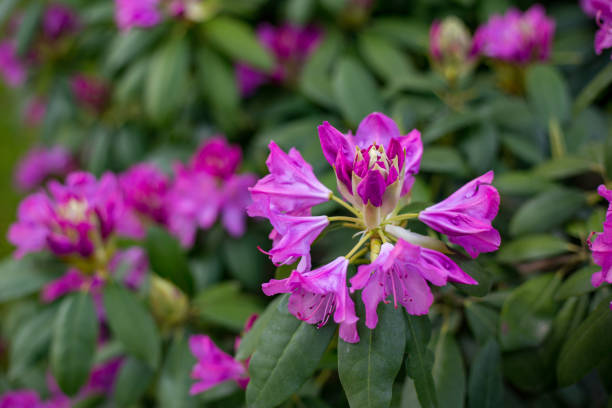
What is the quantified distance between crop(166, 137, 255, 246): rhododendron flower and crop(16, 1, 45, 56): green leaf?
1.01 meters

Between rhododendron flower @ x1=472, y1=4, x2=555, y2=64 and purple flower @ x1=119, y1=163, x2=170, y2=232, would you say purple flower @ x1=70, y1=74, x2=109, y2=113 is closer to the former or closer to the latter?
purple flower @ x1=119, y1=163, x2=170, y2=232

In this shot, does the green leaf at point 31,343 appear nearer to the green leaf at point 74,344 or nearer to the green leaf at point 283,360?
the green leaf at point 74,344

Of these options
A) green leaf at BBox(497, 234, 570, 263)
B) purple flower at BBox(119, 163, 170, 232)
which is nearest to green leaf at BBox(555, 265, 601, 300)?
green leaf at BBox(497, 234, 570, 263)

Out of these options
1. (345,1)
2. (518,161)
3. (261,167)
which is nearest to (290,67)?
(345,1)

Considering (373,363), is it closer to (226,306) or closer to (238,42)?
(226,306)

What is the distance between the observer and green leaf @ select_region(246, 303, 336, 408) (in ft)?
2.23

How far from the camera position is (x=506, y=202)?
1.30 metres

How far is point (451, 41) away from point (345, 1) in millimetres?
429

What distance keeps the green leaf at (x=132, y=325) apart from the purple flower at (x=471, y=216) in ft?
2.25

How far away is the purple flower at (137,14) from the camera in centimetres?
150

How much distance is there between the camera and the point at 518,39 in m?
1.33

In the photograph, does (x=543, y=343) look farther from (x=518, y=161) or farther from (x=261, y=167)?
(x=261, y=167)

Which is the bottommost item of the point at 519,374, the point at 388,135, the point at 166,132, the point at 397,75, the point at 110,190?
the point at 519,374

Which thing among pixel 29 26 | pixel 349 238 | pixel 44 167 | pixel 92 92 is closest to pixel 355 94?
pixel 349 238
